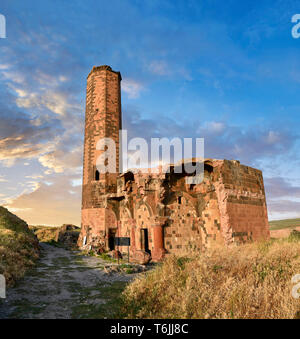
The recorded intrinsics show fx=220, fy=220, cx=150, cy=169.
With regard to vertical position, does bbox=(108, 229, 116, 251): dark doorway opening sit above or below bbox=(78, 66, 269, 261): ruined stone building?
below

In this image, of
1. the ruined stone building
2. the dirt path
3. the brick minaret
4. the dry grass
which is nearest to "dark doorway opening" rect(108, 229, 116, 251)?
the ruined stone building

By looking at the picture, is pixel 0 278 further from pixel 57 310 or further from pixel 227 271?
pixel 227 271

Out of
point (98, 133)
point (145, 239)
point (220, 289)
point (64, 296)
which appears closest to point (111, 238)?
point (145, 239)

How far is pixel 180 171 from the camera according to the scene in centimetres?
1545

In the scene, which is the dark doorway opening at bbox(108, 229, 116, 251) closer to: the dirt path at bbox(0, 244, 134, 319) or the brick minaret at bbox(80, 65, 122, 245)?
the brick minaret at bbox(80, 65, 122, 245)

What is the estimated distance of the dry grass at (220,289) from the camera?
15.1ft

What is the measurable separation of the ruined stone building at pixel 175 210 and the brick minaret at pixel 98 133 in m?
0.09

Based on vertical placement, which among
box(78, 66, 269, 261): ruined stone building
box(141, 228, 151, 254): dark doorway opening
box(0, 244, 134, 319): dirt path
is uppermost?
box(78, 66, 269, 261): ruined stone building

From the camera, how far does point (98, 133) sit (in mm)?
21469

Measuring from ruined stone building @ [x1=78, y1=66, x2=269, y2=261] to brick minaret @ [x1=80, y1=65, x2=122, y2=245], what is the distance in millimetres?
94

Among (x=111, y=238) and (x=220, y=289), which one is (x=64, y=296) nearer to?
(x=220, y=289)

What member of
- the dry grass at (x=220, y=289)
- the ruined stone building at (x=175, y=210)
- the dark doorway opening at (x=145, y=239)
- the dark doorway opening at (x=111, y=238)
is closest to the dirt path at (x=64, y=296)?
the dry grass at (x=220, y=289)

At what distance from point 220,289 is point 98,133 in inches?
735

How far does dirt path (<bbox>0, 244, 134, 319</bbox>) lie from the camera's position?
5555 mm
